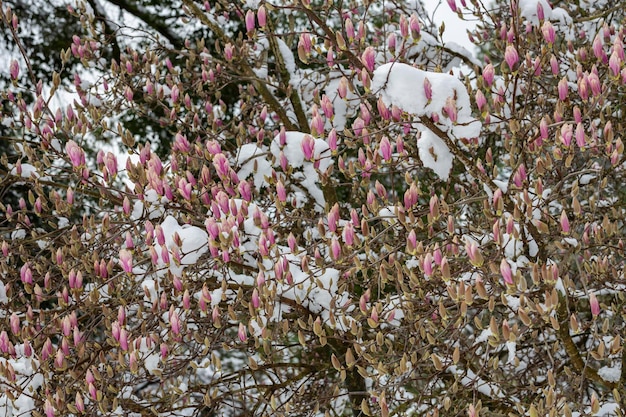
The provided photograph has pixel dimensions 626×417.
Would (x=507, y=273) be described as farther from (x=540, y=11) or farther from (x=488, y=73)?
(x=540, y=11)

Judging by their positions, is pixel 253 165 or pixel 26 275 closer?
pixel 26 275

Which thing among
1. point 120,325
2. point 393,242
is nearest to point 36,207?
point 120,325

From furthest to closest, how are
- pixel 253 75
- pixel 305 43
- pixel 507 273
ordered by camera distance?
pixel 253 75 → pixel 305 43 → pixel 507 273

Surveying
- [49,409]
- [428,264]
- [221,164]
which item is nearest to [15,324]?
[49,409]

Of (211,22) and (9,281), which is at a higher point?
(211,22)

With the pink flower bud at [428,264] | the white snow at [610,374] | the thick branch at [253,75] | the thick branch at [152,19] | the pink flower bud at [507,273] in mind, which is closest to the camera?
the pink flower bud at [507,273]

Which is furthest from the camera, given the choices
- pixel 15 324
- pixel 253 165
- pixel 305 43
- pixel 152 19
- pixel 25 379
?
pixel 152 19

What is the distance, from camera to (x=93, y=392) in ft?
8.50

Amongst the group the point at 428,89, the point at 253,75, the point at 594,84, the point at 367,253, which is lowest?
the point at 367,253

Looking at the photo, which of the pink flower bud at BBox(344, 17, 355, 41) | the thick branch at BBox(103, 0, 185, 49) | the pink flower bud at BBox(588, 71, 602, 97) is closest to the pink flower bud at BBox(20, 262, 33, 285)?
the pink flower bud at BBox(344, 17, 355, 41)

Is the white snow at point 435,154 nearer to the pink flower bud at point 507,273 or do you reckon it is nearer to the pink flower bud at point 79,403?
the pink flower bud at point 507,273

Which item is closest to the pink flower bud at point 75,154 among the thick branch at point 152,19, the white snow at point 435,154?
the white snow at point 435,154

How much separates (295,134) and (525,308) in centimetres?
127

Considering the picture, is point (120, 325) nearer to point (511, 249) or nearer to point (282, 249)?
point (282, 249)
